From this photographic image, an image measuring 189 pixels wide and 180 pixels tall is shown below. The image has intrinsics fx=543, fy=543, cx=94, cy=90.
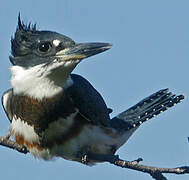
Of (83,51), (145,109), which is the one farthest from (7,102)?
(145,109)

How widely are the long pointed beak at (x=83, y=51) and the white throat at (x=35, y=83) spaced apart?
267 millimetres

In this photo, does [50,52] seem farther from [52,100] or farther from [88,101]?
[88,101]

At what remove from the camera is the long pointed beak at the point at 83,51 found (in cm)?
525

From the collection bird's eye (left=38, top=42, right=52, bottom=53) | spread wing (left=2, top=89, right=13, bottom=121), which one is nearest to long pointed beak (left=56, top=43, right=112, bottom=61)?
bird's eye (left=38, top=42, right=52, bottom=53)

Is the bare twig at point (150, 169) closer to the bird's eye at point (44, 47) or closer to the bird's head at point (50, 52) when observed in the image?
the bird's head at point (50, 52)

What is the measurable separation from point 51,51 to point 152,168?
5.88 ft

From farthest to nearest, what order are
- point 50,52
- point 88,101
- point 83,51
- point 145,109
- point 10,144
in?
point 145,109 → point 88,101 → point 10,144 → point 50,52 → point 83,51

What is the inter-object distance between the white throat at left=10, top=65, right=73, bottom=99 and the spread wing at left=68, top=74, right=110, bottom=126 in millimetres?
149

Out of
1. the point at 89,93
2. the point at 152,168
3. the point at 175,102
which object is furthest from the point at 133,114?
the point at 152,168

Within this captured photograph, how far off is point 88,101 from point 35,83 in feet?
2.56

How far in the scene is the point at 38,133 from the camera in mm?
5645

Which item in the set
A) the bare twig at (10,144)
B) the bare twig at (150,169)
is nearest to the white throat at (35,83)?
the bare twig at (10,144)

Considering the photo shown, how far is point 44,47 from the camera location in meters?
5.48

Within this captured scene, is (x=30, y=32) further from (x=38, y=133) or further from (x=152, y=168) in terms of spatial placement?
(x=152, y=168)
